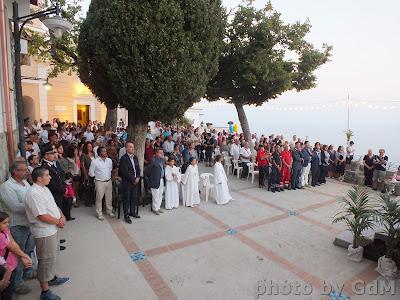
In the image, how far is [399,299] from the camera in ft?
14.1

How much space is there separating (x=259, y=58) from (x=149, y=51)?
19.4ft

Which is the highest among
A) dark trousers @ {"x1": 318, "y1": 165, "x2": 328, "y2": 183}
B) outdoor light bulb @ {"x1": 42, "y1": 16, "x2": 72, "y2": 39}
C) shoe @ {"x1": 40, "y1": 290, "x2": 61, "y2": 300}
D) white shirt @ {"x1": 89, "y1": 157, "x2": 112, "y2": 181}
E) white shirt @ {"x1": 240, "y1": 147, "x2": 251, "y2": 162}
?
outdoor light bulb @ {"x1": 42, "y1": 16, "x2": 72, "y2": 39}

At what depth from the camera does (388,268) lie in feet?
15.8

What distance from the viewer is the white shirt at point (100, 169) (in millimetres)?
6562

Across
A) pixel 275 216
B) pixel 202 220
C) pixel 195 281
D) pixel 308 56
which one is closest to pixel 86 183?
pixel 202 220

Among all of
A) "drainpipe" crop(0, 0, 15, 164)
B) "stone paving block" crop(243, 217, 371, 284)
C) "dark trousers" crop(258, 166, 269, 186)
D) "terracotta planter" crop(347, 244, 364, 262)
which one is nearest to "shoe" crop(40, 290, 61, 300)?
"drainpipe" crop(0, 0, 15, 164)

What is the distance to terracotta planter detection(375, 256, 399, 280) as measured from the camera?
4.77 meters

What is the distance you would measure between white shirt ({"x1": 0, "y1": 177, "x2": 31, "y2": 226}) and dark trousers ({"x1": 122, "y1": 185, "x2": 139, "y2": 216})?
2.95 meters

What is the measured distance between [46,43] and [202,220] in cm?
1164

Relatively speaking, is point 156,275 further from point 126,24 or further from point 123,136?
point 123,136

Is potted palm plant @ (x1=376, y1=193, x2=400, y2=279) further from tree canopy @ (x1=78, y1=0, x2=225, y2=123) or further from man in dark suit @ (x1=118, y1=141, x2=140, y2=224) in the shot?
man in dark suit @ (x1=118, y1=141, x2=140, y2=224)

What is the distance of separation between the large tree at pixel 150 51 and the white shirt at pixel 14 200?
11.3 feet

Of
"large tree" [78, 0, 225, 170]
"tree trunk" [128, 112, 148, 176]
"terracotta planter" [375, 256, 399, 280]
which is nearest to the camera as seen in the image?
"terracotta planter" [375, 256, 399, 280]

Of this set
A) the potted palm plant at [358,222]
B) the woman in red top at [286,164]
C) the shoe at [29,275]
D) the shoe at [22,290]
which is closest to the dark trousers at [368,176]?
the woman in red top at [286,164]
